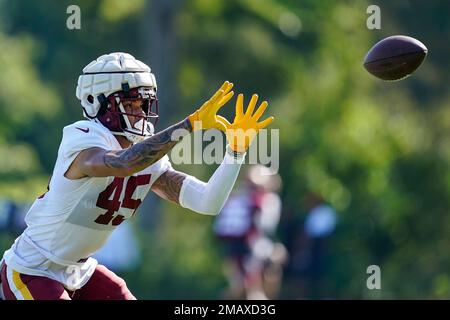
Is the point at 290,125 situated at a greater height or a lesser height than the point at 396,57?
greater

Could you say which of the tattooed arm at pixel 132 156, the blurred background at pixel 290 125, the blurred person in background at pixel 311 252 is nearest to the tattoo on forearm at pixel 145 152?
the tattooed arm at pixel 132 156

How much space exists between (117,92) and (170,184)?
0.57 m

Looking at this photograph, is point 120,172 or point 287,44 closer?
point 120,172

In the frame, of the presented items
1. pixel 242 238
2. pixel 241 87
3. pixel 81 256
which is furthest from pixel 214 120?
pixel 241 87

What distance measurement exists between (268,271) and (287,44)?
24.1 feet

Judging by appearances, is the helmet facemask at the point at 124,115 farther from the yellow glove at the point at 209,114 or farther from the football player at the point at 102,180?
the yellow glove at the point at 209,114

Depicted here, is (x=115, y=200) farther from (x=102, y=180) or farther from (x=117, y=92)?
(x=117, y=92)

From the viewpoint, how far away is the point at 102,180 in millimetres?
6582

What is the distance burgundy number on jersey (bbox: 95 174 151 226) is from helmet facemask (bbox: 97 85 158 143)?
9.0 inches

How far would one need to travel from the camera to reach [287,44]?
20.9 metres

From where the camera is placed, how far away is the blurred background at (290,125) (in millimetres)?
14961

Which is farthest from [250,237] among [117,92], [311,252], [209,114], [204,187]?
[209,114]

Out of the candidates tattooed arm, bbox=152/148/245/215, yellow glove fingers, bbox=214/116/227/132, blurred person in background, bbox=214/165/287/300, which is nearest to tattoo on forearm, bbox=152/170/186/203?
tattooed arm, bbox=152/148/245/215
